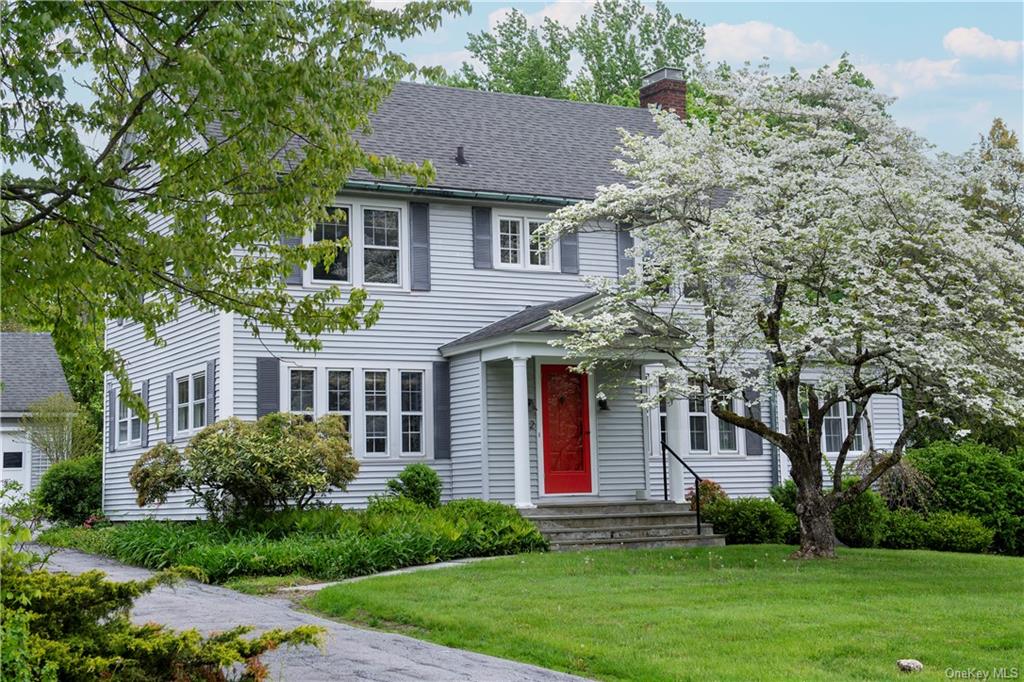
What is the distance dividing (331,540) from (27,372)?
71.8ft

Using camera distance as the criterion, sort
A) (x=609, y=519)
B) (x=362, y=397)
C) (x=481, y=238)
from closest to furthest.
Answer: (x=609, y=519) < (x=362, y=397) < (x=481, y=238)

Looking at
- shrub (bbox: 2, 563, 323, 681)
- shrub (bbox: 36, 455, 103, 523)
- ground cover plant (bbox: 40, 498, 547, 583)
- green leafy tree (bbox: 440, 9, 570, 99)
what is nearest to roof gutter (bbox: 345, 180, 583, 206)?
ground cover plant (bbox: 40, 498, 547, 583)

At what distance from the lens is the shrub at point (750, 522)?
17438mm

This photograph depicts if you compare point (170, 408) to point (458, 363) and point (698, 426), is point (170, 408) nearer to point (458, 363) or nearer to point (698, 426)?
point (458, 363)

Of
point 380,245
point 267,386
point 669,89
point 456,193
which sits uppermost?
point 669,89

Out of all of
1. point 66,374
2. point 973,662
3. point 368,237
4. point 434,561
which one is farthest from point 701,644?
point 66,374

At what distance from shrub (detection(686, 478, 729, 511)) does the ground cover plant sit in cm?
381

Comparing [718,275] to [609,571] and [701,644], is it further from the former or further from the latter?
[701,644]

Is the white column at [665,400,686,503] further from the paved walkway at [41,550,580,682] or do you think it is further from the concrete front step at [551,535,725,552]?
the paved walkway at [41,550,580,682]

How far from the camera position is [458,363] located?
18.1 m

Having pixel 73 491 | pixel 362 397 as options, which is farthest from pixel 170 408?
pixel 73 491

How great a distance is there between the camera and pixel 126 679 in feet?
19.2

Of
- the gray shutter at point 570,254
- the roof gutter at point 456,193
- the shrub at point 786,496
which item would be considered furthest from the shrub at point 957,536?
the roof gutter at point 456,193

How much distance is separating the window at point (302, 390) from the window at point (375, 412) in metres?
0.86
